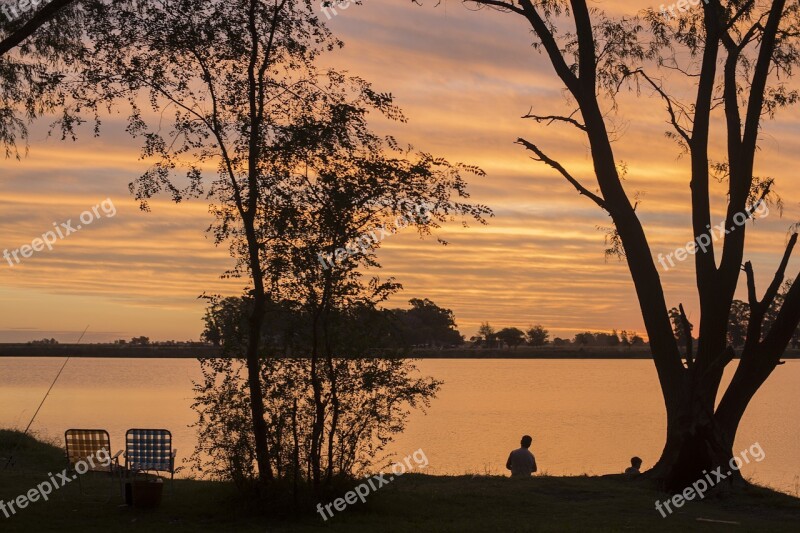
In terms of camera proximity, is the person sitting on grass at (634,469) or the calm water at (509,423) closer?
the person sitting on grass at (634,469)

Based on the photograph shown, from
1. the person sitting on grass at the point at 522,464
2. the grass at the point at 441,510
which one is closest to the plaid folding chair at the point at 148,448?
the grass at the point at 441,510

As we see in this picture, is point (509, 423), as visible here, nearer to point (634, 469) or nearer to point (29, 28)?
point (634, 469)

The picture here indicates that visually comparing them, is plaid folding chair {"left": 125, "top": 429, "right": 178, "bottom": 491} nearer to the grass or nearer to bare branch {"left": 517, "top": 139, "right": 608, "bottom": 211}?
the grass

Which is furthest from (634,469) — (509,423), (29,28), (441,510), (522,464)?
(509,423)

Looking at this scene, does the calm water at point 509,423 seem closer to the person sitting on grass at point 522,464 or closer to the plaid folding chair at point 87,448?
the plaid folding chair at point 87,448

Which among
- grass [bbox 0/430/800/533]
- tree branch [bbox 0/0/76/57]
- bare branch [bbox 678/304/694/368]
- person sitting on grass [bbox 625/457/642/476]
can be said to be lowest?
grass [bbox 0/430/800/533]

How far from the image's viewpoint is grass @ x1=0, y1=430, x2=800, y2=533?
430 inches

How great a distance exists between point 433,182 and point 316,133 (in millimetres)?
1491

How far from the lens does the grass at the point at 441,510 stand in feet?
35.8

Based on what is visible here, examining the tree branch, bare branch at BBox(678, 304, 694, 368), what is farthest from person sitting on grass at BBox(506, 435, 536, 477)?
the tree branch

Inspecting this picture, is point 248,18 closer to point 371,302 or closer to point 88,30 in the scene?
point 88,30

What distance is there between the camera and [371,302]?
11.6 m

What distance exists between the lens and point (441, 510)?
12148 mm

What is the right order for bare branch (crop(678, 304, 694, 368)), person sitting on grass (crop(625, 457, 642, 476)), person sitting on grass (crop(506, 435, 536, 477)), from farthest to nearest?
person sitting on grass (crop(506, 435, 536, 477)), person sitting on grass (crop(625, 457, 642, 476)), bare branch (crop(678, 304, 694, 368))
